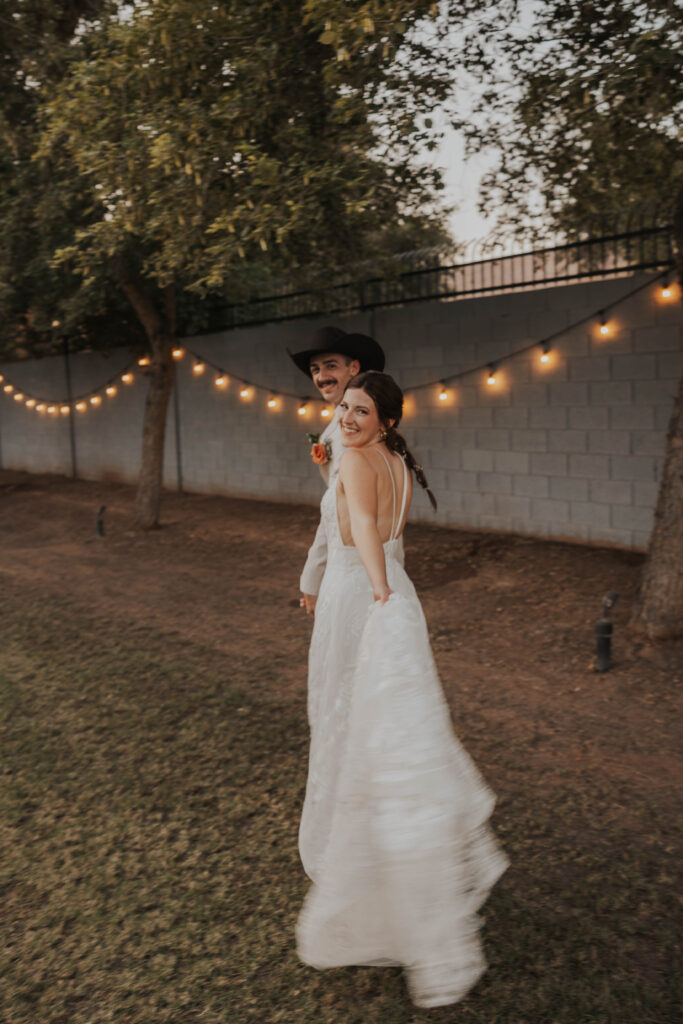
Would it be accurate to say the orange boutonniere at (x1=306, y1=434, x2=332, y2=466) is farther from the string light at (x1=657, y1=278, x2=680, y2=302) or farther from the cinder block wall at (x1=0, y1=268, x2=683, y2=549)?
the string light at (x1=657, y1=278, x2=680, y2=302)

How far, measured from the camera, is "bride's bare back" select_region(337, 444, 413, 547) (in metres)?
2.87

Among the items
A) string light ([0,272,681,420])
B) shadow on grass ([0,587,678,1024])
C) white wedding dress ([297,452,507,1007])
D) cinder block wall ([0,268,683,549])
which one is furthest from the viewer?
cinder block wall ([0,268,683,549])

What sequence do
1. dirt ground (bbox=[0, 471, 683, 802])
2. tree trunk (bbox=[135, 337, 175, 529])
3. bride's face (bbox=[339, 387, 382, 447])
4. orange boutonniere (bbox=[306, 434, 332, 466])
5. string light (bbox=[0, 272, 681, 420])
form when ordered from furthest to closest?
tree trunk (bbox=[135, 337, 175, 529]) < string light (bbox=[0, 272, 681, 420]) < dirt ground (bbox=[0, 471, 683, 802]) < orange boutonniere (bbox=[306, 434, 332, 466]) < bride's face (bbox=[339, 387, 382, 447])

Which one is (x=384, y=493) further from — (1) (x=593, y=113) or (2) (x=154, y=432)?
(2) (x=154, y=432)

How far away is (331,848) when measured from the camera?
271 centimetres

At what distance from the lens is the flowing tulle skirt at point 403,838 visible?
255 cm

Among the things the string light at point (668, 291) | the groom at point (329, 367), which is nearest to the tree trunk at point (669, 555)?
the string light at point (668, 291)

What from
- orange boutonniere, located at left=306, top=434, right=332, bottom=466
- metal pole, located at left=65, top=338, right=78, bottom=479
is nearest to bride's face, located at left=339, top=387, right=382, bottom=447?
orange boutonniere, located at left=306, top=434, right=332, bottom=466

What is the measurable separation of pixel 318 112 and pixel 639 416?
4.32 metres

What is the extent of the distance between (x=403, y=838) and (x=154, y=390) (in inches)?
398

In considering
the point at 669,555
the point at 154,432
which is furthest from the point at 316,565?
the point at 154,432

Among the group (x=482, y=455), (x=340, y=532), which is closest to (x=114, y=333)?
(x=482, y=455)

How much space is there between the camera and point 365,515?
2797 millimetres

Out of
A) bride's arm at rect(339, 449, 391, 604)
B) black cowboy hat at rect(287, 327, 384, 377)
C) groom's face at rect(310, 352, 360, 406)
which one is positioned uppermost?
black cowboy hat at rect(287, 327, 384, 377)
